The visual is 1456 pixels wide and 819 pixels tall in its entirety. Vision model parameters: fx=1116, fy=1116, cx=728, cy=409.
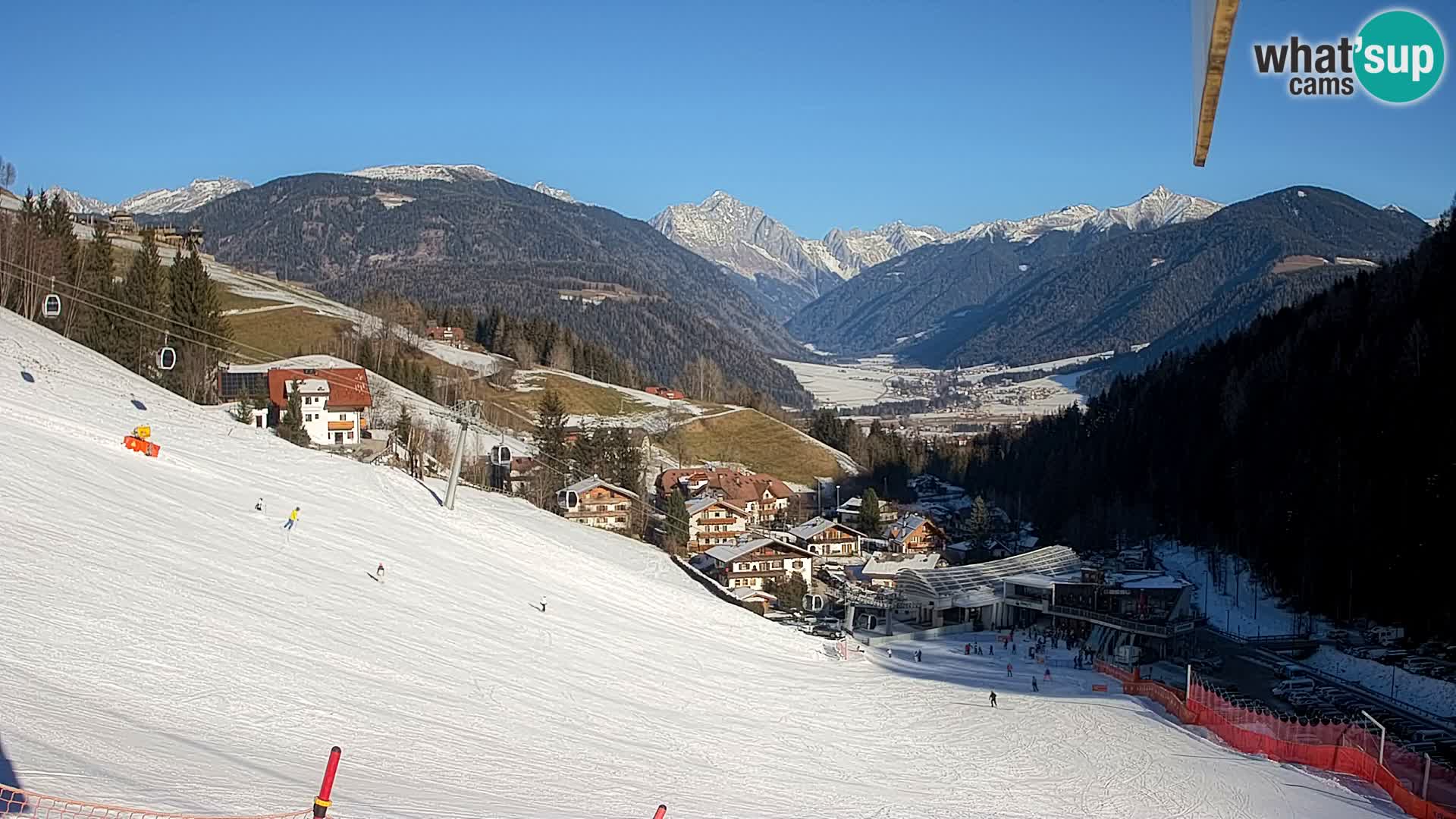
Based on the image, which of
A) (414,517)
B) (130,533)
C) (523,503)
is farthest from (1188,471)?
(130,533)

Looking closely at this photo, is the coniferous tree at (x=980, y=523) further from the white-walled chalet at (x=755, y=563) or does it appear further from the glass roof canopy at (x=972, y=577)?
the white-walled chalet at (x=755, y=563)

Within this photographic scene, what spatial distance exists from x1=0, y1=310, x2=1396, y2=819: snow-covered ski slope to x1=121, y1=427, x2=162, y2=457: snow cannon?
1.66ft

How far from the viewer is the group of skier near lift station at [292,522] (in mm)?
24547

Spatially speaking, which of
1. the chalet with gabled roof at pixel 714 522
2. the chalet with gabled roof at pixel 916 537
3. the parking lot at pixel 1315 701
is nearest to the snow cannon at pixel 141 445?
the parking lot at pixel 1315 701

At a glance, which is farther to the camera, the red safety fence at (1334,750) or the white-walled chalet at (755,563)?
the white-walled chalet at (755,563)

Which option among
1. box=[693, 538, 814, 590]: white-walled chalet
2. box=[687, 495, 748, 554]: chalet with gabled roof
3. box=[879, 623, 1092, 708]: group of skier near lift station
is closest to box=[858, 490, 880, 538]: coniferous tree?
box=[687, 495, 748, 554]: chalet with gabled roof

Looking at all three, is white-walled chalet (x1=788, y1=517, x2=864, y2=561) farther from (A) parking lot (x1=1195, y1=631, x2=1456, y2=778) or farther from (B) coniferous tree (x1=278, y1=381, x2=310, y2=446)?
(B) coniferous tree (x1=278, y1=381, x2=310, y2=446)

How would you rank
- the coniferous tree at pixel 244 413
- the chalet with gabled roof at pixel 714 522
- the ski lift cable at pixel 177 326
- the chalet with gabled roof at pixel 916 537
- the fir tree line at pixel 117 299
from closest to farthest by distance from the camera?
1. the coniferous tree at pixel 244 413
2. the fir tree line at pixel 117 299
3. the ski lift cable at pixel 177 326
4. the chalet with gabled roof at pixel 714 522
5. the chalet with gabled roof at pixel 916 537

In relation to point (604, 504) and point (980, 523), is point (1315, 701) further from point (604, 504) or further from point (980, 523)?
point (980, 523)

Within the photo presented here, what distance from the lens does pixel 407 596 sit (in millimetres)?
23875

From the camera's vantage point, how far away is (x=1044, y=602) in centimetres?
5144

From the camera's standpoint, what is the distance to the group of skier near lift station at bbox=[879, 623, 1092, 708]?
120 ft

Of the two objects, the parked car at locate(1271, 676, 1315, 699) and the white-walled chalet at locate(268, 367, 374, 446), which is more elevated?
the white-walled chalet at locate(268, 367, 374, 446)

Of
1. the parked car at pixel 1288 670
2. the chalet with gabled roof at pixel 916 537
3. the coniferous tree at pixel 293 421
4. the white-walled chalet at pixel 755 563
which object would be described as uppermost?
the coniferous tree at pixel 293 421
